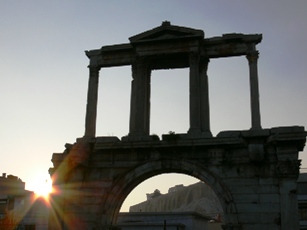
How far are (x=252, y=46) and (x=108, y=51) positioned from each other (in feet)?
19.8

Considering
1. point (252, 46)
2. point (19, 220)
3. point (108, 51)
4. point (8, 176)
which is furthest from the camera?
point (8, 176)

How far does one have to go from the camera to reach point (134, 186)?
16.4 m

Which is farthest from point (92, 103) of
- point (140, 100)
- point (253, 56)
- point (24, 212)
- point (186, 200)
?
point (186, 200)

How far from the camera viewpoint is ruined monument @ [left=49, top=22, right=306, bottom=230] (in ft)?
48.1

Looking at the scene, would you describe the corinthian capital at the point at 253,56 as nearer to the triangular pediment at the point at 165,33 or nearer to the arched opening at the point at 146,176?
the triangular pediment at the point at 165,33

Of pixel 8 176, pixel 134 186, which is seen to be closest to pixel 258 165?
pixel 134 186

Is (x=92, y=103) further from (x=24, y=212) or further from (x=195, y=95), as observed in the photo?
(x=24, y=212)

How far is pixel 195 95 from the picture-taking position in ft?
54.3

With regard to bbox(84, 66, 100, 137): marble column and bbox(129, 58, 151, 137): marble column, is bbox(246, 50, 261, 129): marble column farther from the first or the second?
bbox(84, 66, 100, 137): marble column

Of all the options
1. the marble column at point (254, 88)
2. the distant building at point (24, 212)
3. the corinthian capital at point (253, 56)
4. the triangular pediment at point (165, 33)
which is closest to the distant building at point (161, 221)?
the distant building at point (24, 212)

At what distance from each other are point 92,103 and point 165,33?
4202 millimetres

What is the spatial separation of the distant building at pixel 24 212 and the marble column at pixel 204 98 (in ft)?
64.2

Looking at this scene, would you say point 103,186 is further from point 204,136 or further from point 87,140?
point 204,136

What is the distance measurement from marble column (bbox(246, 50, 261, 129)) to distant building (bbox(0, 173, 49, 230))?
69.5 feet
